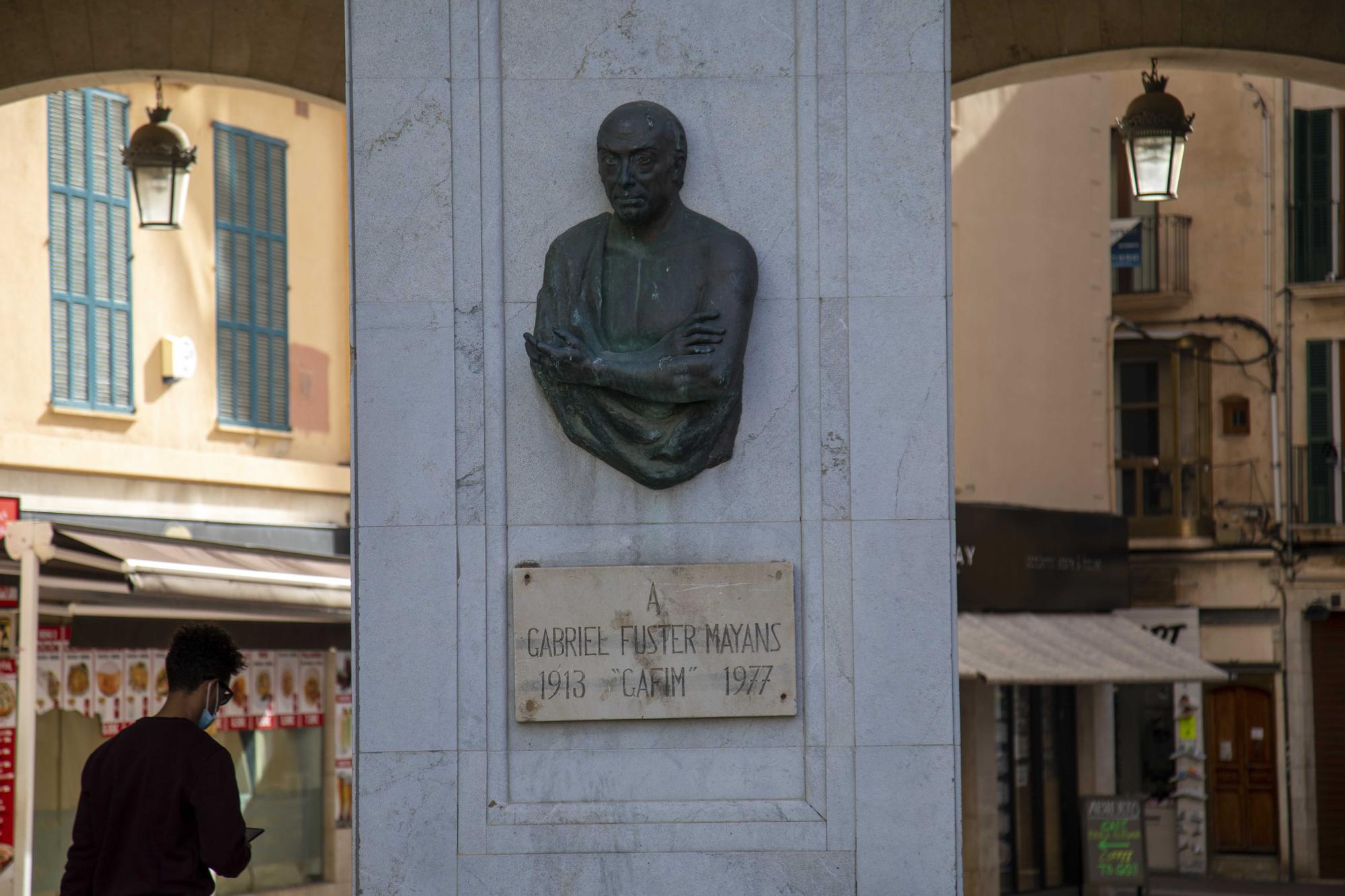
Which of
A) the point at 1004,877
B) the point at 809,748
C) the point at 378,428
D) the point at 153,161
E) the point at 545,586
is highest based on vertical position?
the point at 153,161

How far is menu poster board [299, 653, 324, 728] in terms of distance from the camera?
17.3 metres

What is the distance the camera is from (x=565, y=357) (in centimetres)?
569

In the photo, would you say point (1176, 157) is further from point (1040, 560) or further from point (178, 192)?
point (1040, 560)

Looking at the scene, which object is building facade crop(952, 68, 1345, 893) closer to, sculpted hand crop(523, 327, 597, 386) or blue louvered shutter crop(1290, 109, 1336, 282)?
blue louvered shutter crop(1290, 109, 1336, 282)

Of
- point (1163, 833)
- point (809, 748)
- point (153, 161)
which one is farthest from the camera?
point (1163, 833)

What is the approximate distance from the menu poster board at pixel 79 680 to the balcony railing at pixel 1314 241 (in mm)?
18196

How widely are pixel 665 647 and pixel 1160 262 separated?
2339 centimetres

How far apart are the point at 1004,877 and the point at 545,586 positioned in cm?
1467

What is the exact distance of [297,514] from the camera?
1820cm

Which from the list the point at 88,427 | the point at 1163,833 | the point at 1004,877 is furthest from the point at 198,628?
the point at 1163,833

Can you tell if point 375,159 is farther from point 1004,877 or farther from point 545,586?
point 1004,877

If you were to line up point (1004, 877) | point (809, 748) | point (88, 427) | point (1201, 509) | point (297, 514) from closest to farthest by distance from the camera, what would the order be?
point (809, 748) → point (88, 427) → point (297, 514) → point (1004, 877) → point (1201, 509)

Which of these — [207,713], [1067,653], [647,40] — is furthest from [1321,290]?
[207,713]

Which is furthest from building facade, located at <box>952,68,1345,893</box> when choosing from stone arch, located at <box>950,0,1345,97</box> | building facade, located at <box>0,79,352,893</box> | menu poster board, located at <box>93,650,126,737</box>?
stone arch, located at <box>950,0,1345,97</box>
